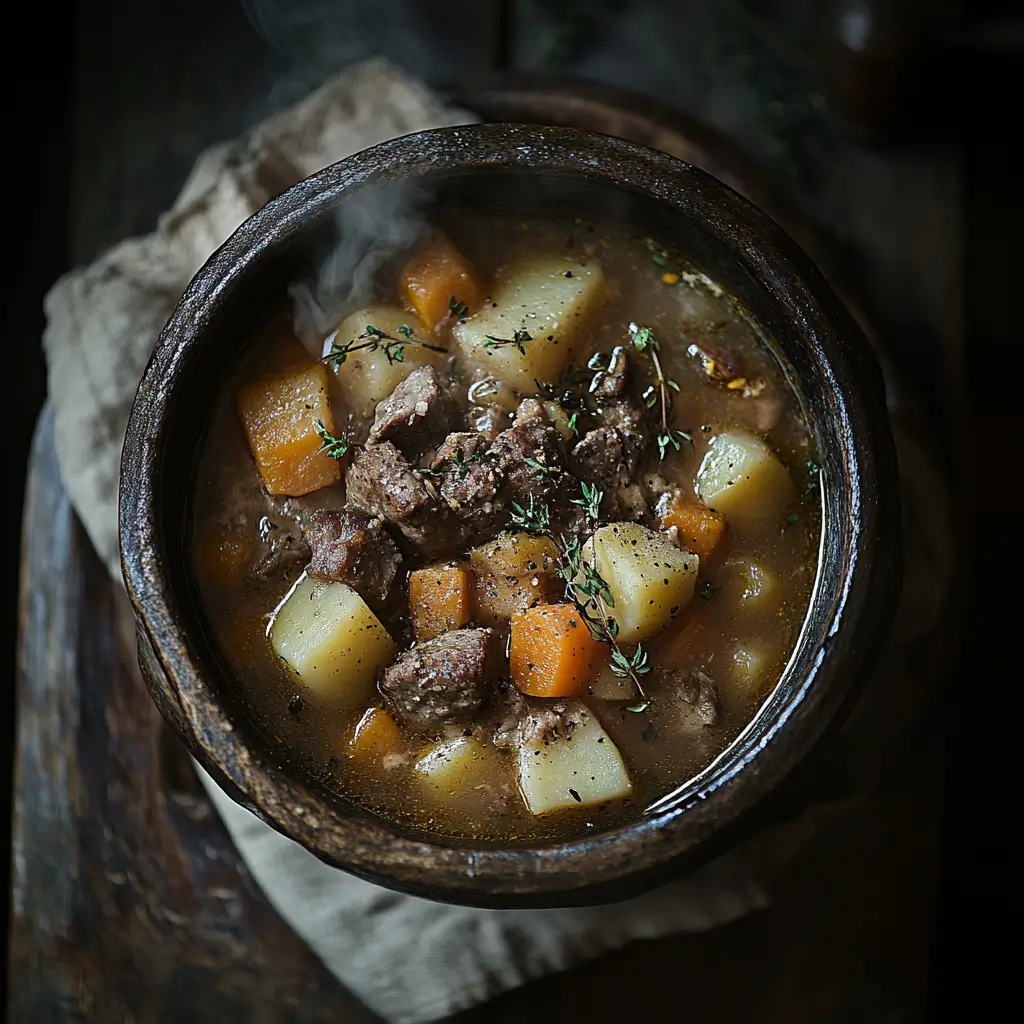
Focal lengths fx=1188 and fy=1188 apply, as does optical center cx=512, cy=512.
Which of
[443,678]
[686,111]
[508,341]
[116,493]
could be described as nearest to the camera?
[443,678]

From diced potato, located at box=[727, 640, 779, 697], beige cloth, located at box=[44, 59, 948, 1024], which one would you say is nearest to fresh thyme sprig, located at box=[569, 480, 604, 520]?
diced potato, located at box=[727, 640, 779, 697]

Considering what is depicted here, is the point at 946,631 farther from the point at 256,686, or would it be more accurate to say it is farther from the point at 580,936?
the point at 256,686

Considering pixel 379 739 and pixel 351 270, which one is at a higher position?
pixel 351 270

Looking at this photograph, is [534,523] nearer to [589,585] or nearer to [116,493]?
[589,585]

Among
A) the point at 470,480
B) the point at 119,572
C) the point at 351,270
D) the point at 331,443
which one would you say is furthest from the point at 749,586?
the point at 119,572

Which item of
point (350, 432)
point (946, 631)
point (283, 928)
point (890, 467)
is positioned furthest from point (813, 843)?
point (350, 432)

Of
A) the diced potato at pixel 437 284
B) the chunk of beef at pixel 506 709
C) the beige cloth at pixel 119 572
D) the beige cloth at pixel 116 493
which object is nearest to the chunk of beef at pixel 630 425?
the diced potato at pixel 437 284

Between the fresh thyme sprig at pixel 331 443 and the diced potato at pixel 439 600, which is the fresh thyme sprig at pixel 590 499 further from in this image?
the fresh thyme sprig at pixel 331 443
